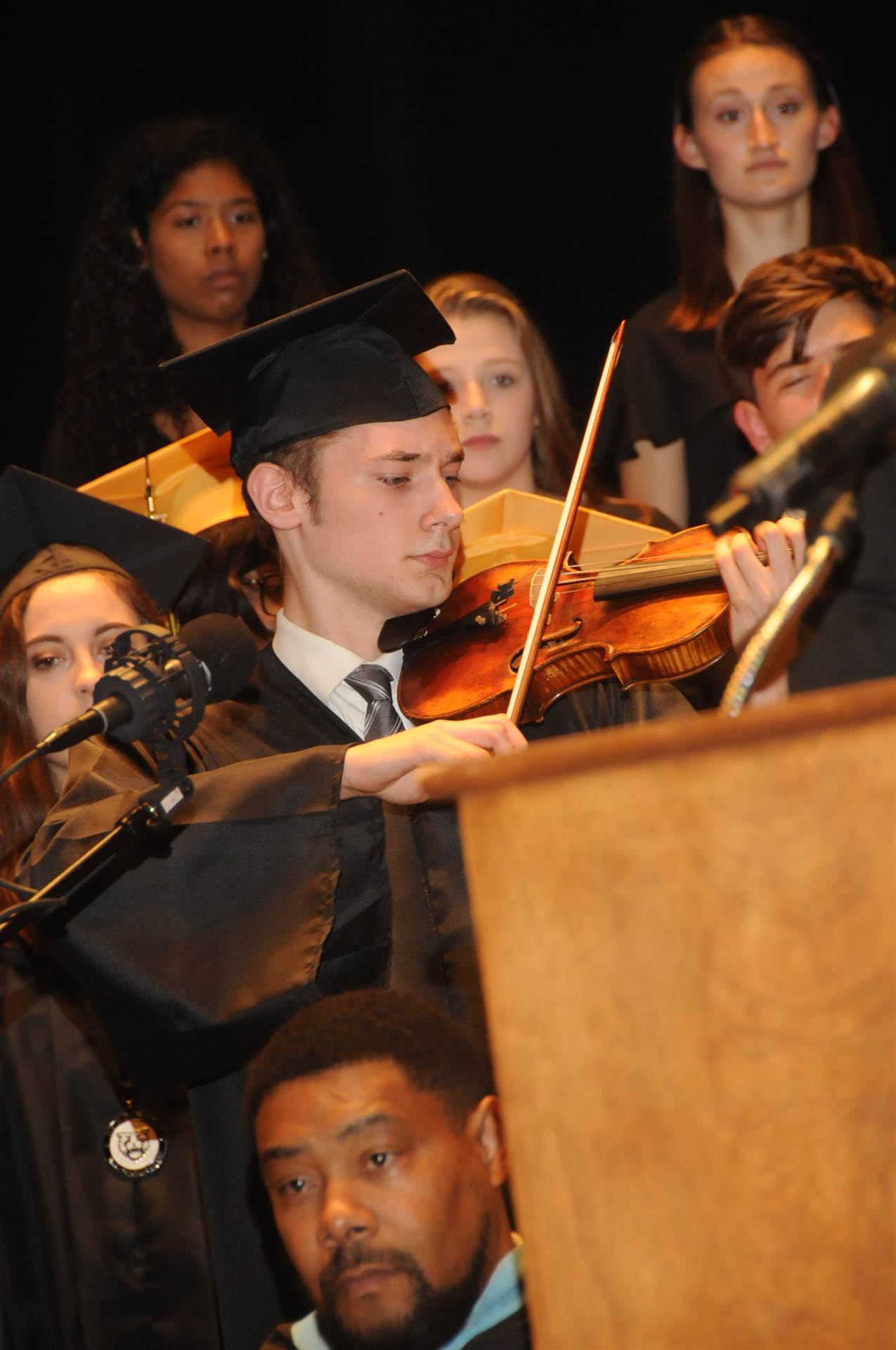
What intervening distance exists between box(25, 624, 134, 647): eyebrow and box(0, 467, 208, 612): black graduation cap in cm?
15

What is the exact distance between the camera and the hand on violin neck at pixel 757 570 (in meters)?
2.32

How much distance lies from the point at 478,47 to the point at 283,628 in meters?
2.56

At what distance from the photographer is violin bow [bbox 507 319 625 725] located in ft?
7.61

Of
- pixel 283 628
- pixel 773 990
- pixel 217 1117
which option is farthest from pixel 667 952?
pixel 283 628

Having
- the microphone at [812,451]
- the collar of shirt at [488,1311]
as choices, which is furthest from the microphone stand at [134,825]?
the microphone at [812,451]

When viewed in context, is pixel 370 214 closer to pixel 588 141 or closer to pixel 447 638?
pixel 588 141

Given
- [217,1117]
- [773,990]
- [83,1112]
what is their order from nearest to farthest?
[773,990] → [217,1117] → [83,1112]

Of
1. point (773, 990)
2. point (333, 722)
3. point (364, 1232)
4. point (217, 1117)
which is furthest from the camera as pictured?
point (333, 722)

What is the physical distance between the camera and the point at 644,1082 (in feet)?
3.42

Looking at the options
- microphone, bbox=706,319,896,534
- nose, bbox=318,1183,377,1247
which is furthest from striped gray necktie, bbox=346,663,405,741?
microphone, bbox=706,319,896,534

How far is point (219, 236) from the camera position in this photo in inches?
156

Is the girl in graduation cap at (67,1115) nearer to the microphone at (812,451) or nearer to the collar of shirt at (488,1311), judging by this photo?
the collar of shirt at (488,1311)

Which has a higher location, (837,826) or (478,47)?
(478,47)

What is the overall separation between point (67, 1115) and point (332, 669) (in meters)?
0.90
